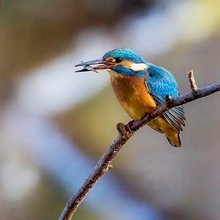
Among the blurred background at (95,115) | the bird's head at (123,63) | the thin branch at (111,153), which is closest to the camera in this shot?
the thin branch at (111,153)

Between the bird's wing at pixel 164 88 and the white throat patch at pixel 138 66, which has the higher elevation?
the white throat patch at pixel 138 66

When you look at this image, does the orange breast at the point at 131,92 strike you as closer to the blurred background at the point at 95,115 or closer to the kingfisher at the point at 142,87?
the kingfisher at the point at 142,87

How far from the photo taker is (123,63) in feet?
3.47

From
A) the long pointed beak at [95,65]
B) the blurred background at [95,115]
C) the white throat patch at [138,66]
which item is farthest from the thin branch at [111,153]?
the blurred background at [95,115]

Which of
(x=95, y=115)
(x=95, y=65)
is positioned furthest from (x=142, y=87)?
(x=95, y=115)

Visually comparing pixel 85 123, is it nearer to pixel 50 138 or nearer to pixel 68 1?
pixel 50 138

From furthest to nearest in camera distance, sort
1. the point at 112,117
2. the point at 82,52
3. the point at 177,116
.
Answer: the point at 82,52
the point at 112,117
the point at 177,116

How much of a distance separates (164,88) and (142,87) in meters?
0.07

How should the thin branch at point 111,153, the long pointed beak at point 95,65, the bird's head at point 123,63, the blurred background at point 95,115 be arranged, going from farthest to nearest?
the blurred background at point 95,115
the bird's head at point 123,63
the long pointed beak at point 95,65
the thin branch at point 111,153

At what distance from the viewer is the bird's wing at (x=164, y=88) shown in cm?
105

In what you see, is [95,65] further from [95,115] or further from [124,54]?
[95,115]

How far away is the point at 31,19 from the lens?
2742mm

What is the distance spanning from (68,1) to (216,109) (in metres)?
0.73

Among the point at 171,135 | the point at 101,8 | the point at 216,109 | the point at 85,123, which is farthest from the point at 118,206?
the point at 171,135
